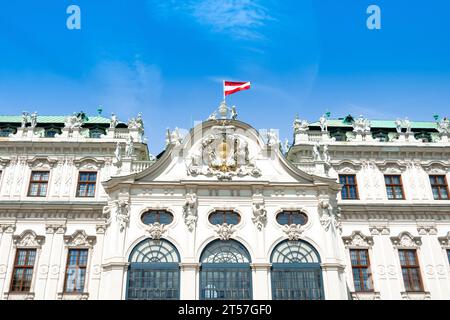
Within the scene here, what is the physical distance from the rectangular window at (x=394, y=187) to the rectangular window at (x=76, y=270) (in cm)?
2332

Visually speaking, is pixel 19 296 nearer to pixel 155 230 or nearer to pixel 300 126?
pixel 155 230

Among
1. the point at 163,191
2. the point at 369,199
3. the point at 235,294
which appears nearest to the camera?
the point at 235,294

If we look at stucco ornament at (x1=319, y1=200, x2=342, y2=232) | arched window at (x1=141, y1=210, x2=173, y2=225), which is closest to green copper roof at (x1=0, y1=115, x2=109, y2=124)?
arched window at (x1=141, y1=210, x2=173, y2=225)

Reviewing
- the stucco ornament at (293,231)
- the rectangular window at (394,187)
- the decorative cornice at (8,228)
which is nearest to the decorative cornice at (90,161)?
the decorative cornice at (8,228)

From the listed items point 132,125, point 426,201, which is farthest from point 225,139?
point 426,201

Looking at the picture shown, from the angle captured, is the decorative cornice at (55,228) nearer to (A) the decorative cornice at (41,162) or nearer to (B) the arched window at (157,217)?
(A) the decorative cornice at (41,162)

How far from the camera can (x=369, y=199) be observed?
34.4 meters

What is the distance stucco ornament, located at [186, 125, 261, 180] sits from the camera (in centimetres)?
3005

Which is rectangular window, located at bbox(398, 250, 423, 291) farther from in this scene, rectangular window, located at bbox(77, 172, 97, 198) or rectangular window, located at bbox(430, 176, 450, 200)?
rectangular window, located at bbox(77, 172, 97, 198)

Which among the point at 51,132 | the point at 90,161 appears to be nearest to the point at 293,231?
the point at 90,161

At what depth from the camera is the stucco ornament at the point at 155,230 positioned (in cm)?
2770

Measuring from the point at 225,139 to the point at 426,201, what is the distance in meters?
16.5
